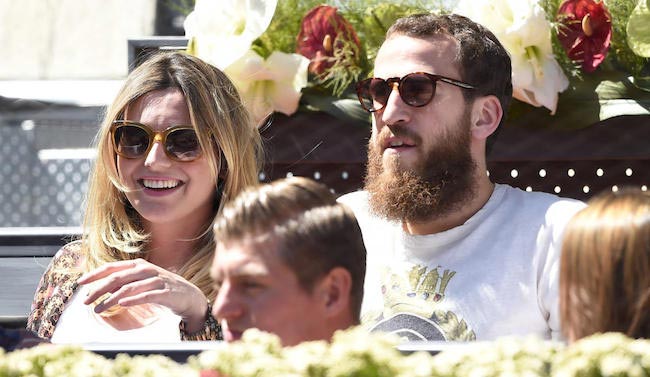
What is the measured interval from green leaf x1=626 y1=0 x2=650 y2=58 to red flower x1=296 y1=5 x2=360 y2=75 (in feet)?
1.92

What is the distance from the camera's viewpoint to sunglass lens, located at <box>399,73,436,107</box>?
2.25 metres

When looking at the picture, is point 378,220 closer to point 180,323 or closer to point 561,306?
point 180,323

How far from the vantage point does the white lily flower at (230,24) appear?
7.88ft

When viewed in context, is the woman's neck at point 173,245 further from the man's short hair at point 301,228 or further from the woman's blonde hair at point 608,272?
the woman's blonde hair at point 608,272

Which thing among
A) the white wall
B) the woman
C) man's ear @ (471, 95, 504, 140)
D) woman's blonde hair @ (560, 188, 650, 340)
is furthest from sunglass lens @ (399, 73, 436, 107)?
the white wall

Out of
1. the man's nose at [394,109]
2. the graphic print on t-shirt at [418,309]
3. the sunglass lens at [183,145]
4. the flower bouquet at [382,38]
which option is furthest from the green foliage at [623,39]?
the sunglass lens at [183,145]

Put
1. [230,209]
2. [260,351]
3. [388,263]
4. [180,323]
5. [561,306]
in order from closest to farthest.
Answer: [260,351], [561,306], [230,209], [180,323], [388,263]

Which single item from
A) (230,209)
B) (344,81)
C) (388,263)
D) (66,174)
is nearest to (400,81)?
(344,81)

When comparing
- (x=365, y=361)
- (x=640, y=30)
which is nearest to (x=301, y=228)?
(x=365, y=361)

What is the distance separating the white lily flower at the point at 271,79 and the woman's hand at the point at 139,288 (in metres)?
0.58

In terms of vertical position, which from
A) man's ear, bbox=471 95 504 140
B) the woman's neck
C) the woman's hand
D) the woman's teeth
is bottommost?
the woman's neck

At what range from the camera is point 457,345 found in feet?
3.97

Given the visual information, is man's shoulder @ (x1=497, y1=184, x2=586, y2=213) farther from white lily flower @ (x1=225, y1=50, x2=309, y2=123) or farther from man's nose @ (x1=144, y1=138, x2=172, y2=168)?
man's nose @ (x1=144, y1=138, x2=172, y2=168)

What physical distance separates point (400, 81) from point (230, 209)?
846 mm
